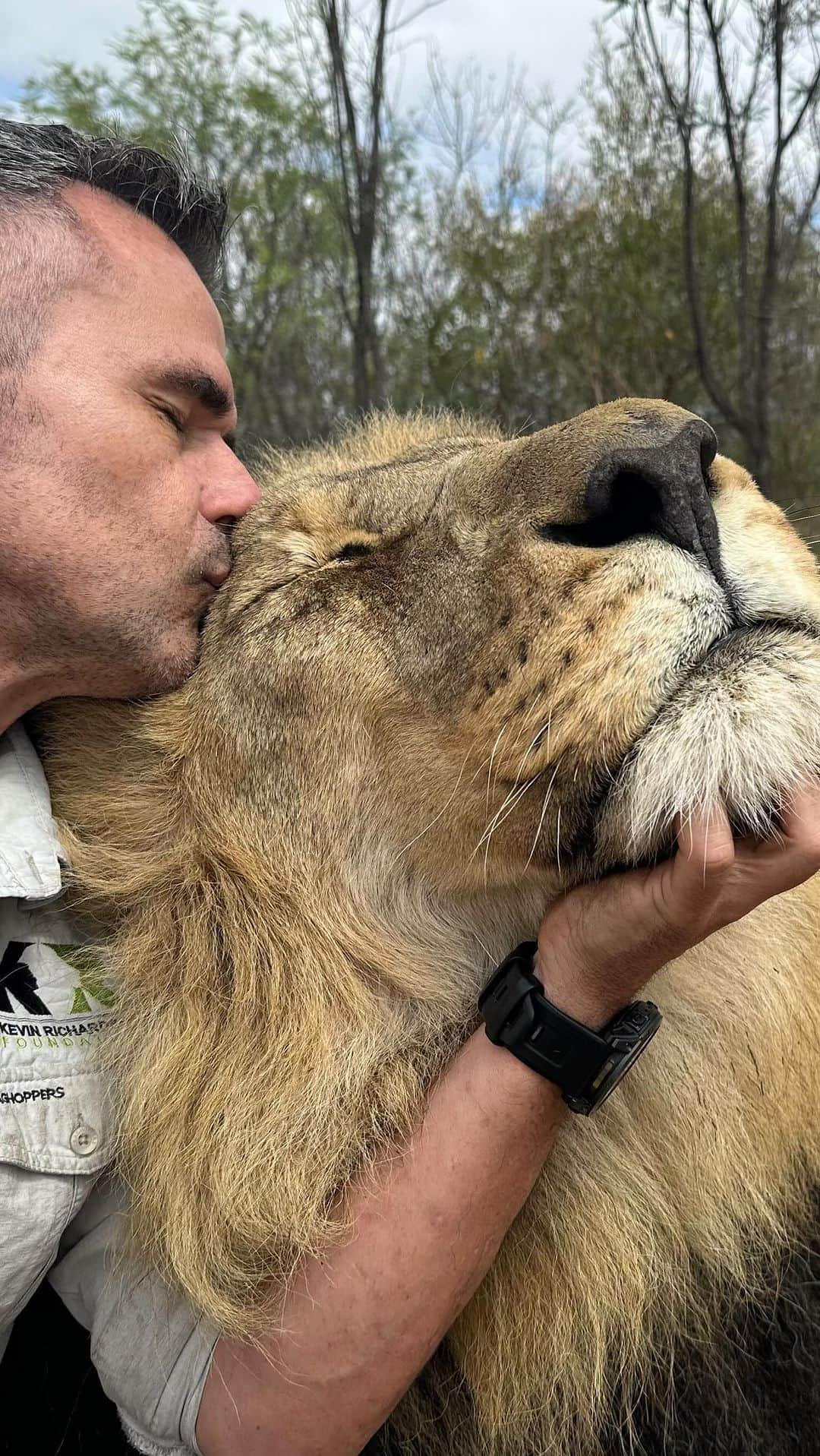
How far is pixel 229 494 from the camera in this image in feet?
6.86

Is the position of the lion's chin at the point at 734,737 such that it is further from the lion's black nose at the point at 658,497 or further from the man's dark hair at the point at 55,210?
the man's dark hair at the point at 55,210

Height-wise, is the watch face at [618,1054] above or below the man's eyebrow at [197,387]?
below

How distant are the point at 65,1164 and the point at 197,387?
4.63 feet

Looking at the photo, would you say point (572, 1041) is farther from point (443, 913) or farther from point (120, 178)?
point (120, 178)

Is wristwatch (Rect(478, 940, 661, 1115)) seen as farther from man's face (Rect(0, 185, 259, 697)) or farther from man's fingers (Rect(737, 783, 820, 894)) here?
man's face (Rect(0, 185, 259, 697))

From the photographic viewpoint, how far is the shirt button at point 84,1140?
1748 millimetres

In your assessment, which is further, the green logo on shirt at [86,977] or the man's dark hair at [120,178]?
the man's dark hair at [120,178]

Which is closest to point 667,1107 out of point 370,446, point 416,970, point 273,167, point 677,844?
point 416,970

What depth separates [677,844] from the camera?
1.41 meters

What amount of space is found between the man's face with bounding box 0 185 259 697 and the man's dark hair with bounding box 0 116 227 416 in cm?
3

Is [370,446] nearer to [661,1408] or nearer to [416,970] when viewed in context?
[416,970]

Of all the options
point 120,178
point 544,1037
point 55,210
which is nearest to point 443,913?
point 544,1037

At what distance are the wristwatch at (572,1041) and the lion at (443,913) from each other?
194 millimetres

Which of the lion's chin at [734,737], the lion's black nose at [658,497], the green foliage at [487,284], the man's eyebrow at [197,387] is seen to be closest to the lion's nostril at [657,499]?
the lion's black nose at [658,497]
